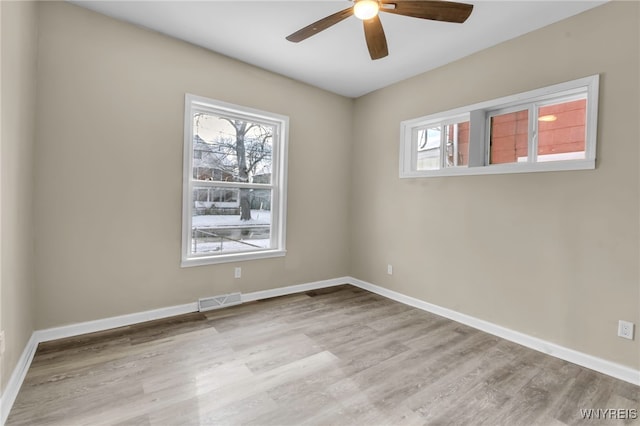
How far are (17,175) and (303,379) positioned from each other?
229 cm

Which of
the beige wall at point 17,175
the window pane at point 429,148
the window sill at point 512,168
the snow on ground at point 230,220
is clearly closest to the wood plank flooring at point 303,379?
the beige wall at point 17,175

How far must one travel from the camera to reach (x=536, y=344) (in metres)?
2.55

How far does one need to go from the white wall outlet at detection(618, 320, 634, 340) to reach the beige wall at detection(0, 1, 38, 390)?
154 inches

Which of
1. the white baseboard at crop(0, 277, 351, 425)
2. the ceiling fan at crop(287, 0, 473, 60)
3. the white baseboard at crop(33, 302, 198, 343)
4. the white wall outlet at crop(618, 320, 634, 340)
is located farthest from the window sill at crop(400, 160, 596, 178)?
the white baseboard at crop(33, 302, 198, 343)

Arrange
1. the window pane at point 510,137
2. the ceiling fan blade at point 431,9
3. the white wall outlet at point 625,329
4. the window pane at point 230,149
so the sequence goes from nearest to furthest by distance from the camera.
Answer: the ceiling fan blade at point 431,9 < the white wall outlet at point 625,329 < the window pane at point 510,137 < the window pane at point 230,149

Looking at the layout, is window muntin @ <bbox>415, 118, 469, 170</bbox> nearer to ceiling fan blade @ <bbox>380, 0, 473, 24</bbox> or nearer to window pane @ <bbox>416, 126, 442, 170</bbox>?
window pane @ <bbox>416, 126, 442, 170</bbox>

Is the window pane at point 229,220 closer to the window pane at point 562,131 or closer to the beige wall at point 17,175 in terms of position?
the beige wall at point 17,175

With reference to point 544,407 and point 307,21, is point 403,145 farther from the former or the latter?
point 544,407

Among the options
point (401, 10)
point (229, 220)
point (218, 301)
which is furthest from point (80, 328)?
point (401, 10)

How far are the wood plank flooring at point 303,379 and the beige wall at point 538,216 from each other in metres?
0.38

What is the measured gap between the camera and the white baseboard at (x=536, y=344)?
2146mm

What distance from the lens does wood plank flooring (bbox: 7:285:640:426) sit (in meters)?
1.69

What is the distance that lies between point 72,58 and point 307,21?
6.44 feet

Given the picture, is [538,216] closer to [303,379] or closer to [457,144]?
[457,144]
